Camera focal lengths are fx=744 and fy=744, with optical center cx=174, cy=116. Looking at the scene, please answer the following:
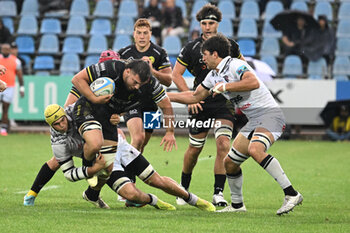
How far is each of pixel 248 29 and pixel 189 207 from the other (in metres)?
12.8

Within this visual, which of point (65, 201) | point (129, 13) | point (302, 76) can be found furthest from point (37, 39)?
point (65, 201)

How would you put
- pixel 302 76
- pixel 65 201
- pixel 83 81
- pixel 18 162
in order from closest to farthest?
pixel 83 81 → pixel 65 201 → pixel 18 162 → pixel 302 76

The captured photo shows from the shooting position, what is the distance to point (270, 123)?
8125mm

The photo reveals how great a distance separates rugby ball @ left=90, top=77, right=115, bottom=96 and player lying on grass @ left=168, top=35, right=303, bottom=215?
112cm

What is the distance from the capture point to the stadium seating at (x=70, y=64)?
20.1 m

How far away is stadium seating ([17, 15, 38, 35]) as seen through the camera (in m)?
21.9

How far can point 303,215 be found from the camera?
26.6 feet

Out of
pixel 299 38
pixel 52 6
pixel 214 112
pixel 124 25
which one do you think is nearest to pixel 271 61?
pixel 299 38

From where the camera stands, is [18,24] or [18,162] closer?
[18,162]

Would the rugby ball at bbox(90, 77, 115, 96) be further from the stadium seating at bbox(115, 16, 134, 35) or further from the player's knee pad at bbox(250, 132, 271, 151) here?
the stadium seating at bbox(115, 16, 134, 35)

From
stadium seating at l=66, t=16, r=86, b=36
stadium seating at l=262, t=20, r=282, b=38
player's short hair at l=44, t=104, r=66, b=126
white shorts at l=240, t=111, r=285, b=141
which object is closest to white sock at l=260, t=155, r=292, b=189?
white shorts at l=240, t=111, r=285, b=141

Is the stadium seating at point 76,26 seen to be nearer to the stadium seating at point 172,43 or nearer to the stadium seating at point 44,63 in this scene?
the stadium seating at point 44,63

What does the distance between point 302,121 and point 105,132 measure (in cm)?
1108

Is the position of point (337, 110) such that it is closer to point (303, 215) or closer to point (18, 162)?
point (18, 162)
